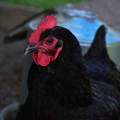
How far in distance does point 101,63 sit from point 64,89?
0.86 m

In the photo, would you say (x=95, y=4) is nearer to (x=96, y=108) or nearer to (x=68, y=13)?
(x=68, y=13)

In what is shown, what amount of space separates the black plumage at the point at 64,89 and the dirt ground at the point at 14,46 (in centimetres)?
202

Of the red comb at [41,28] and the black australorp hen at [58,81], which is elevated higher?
the red comb at [41,28]

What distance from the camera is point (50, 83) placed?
2.89 m

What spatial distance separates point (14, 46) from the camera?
22.8 feet

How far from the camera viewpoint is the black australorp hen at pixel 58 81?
2.80 metres

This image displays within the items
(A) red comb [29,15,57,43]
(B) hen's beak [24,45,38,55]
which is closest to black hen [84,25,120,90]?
(A) red comb [29,15,57,43]

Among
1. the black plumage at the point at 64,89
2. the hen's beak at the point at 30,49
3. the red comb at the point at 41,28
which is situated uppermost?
the red comb at the point at 41,28

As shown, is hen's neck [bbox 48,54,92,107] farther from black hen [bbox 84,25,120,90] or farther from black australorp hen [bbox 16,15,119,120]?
black hen [bbox 84,25,120,90]

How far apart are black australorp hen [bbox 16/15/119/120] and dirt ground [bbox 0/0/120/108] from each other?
2.01m

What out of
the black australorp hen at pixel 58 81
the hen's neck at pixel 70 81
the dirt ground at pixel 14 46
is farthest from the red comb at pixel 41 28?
the dirt ground at pixel 14 46

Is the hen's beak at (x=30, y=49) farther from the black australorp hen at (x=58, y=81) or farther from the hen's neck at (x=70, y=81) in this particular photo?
Answer: the hen's neck at (x=70, y=81)

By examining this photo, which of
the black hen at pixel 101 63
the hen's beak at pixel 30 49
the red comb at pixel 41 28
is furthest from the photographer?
the black hen at pixel 101 63

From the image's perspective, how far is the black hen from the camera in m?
3.46
